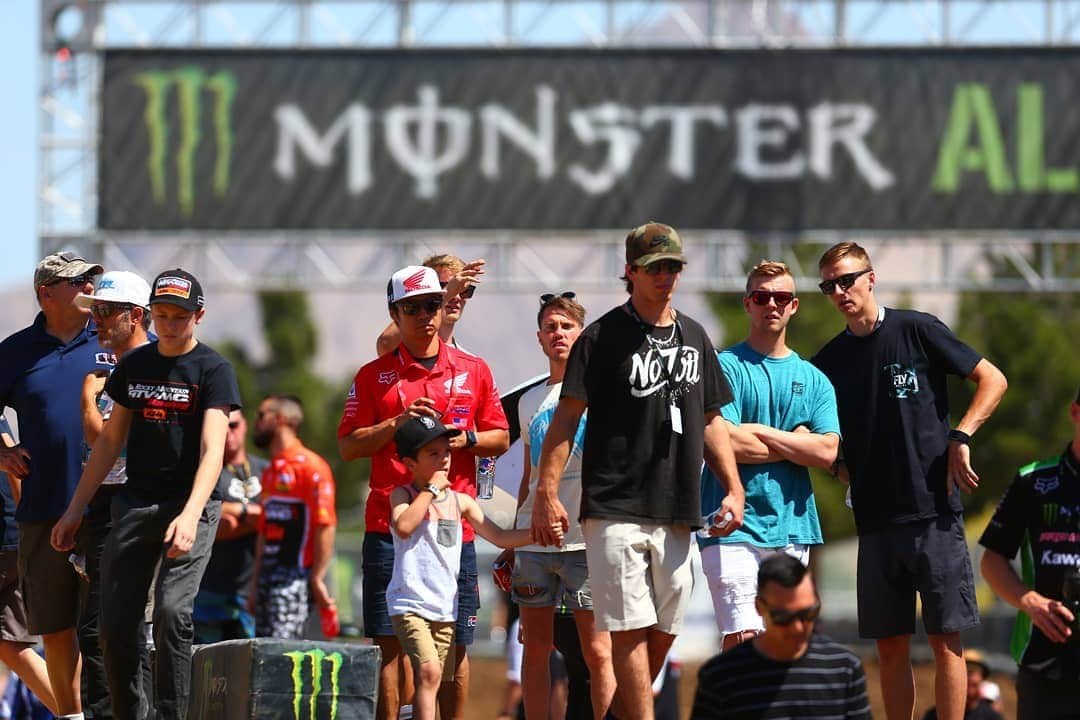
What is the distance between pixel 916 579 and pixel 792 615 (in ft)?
7.16

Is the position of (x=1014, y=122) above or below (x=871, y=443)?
above

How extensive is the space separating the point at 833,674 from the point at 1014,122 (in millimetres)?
12300

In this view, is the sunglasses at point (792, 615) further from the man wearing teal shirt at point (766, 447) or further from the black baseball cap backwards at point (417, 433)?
the black baseball cap backwards at point (417, 433)

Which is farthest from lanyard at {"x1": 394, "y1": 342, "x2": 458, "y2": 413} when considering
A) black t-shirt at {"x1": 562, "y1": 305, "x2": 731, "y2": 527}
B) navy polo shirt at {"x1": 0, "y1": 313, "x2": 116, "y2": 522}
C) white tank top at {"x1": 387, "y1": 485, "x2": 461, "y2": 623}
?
navy polo shirt at {"x1": 0, "y1": 313, "x2": 116, "y2": 522}

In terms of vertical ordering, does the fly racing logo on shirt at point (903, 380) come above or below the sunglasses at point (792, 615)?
above

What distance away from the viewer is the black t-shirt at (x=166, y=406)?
7.57m

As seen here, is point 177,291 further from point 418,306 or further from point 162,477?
point 418,306

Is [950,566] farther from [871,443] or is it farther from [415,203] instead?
[415,203]

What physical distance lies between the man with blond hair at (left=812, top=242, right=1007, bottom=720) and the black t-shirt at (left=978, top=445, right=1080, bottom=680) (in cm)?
63

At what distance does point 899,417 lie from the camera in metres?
7.83

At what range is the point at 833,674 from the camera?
19.1ft

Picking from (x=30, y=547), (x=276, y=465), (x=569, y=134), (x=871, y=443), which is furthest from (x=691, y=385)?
(x=569, y=134)

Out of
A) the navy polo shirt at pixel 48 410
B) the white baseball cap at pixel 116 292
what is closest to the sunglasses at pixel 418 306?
the white baseball cap at pixel 116 292

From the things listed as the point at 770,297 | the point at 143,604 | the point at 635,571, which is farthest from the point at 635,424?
the point at 143,604
